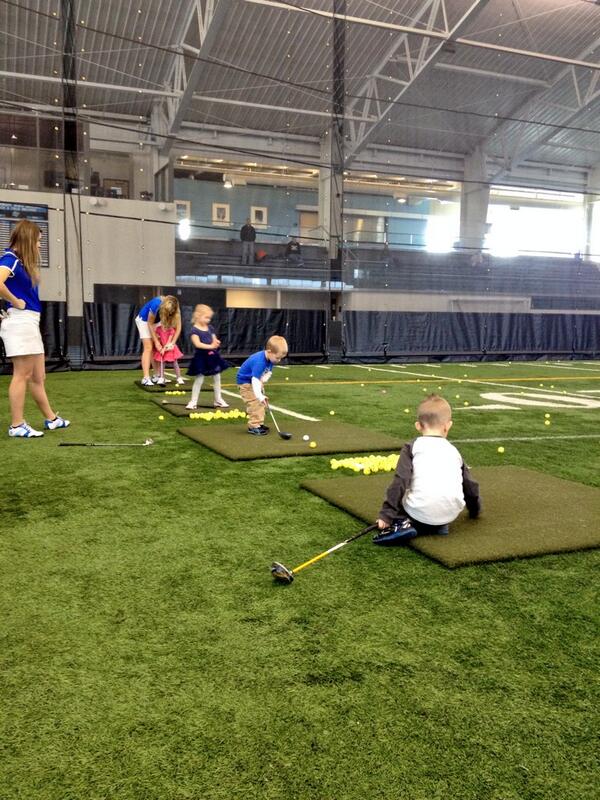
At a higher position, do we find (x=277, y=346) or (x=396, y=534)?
(x=277, y=346)

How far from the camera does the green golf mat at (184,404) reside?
776cm

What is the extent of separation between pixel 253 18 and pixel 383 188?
5.58 meters

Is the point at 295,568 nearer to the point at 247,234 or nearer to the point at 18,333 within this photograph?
the point at 18,333

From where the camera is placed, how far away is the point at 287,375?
13.5 m

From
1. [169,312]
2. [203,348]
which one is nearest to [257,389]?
[203,348]

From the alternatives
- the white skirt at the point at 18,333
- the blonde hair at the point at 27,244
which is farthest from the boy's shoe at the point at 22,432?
the blonde hair at the point at 27,244

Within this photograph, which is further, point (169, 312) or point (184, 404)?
point (169, 312)

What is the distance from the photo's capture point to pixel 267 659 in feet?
7.25

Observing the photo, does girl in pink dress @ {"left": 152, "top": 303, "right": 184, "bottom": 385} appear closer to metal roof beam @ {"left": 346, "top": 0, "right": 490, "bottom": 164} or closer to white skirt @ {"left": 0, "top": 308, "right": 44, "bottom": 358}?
white skirt @ {"left": 0, "top": 308, "right": 44, "bottom": 358}

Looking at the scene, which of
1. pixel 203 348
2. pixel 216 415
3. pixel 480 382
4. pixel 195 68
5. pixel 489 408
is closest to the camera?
pixel 216 415

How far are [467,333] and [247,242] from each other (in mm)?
6317

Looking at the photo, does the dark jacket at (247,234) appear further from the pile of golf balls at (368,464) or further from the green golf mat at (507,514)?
the green golf mat at (507,514)

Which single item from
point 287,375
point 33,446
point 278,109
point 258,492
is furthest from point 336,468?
point 278,109

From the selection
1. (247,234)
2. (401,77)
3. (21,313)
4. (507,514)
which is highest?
(401,77)
